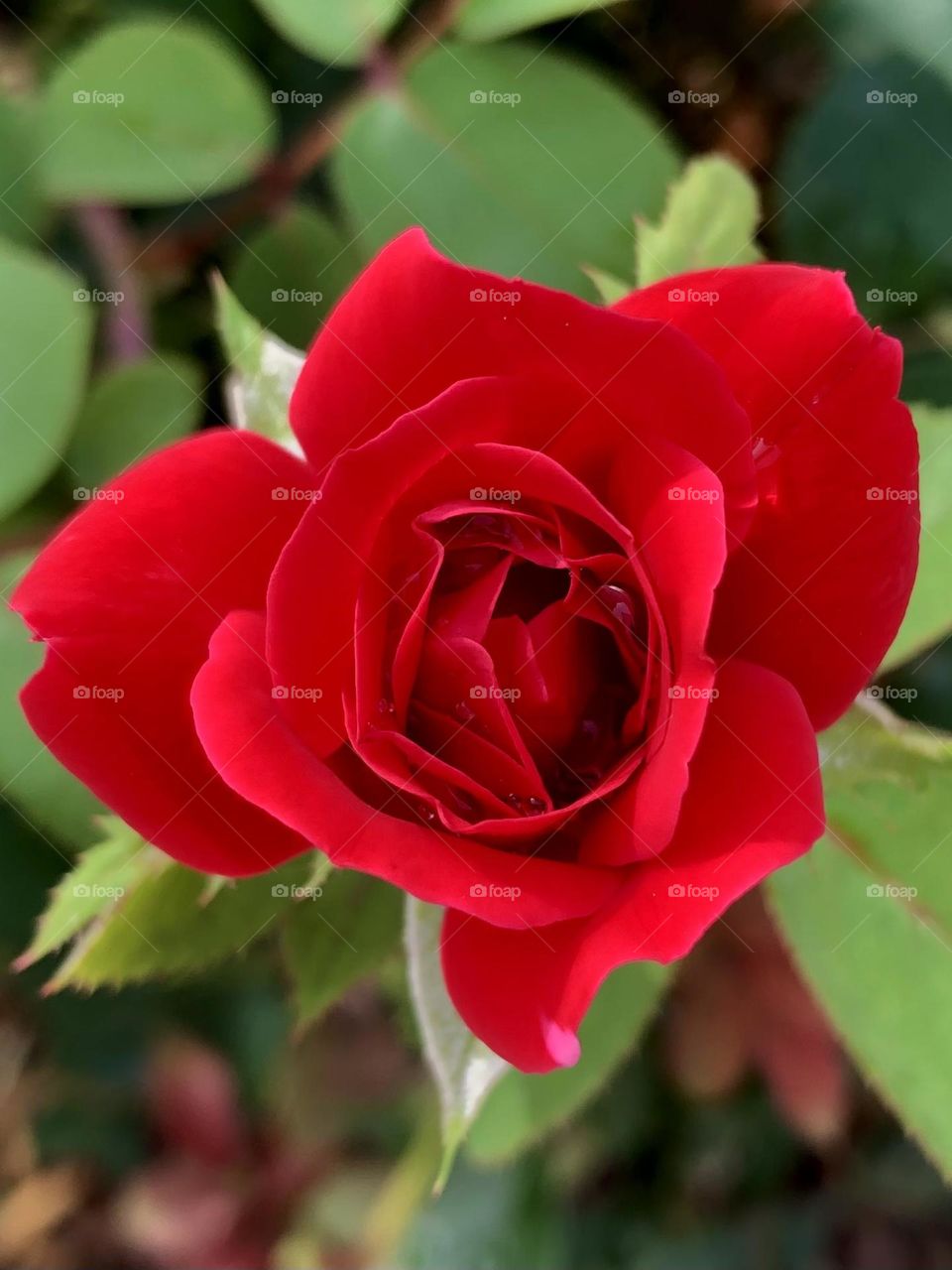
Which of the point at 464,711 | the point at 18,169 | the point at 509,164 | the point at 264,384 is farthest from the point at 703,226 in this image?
the point at 18,169

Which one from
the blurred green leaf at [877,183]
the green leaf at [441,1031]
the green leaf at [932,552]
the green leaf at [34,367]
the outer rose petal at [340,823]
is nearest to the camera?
the outer rose petal at [340,823]

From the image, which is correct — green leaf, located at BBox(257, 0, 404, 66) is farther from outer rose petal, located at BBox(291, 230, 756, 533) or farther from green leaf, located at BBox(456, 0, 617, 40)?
outer rose petal, located at BBox(291, 230, 756, 533)

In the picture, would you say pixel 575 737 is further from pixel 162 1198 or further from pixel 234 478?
pixel 162 1198

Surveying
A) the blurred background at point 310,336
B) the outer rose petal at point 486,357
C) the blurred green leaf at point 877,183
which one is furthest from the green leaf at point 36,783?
the blurred green leaf at point 877,183

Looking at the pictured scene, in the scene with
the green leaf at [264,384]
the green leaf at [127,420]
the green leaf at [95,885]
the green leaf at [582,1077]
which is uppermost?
the green leaf at [264,384]

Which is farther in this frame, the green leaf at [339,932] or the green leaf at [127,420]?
the green leaf at [127,420]

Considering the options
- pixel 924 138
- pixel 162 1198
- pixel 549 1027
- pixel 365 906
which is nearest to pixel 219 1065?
pixel 162 1198

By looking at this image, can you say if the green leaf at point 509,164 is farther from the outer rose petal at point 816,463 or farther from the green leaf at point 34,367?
the outer rose petal at point 816,463

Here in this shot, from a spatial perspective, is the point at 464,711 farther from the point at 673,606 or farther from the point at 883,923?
the point at 883,923
